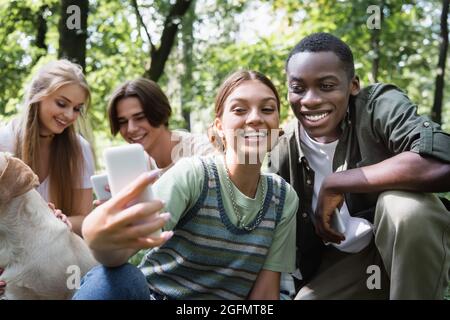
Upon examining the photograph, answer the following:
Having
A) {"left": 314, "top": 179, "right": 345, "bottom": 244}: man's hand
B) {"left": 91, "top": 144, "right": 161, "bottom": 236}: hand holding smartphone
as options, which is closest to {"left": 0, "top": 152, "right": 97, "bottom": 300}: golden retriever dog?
{"left": 91, "top": 144, "right": 161, "bottom": 236}: hand holding smartphone

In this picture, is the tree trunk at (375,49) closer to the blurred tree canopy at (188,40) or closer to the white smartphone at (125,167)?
the blurred tree canopy at (188,40)

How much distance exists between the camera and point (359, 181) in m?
2.63

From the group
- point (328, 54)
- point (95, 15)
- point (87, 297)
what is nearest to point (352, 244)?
point (328, 54)

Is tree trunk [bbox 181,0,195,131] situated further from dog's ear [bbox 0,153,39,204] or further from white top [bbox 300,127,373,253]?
dog's ear [bbox 0,153,39,204]

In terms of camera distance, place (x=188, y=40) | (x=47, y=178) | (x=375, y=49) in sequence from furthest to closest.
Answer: (x=188, y=40) → (x=375, y=49) → (x=47, y=178)

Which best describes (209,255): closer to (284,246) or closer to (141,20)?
(284,246)

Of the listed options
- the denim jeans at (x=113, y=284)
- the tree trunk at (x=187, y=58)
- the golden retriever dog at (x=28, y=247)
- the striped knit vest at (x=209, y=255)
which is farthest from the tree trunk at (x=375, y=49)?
the denim jeans at (x=113, y=284)

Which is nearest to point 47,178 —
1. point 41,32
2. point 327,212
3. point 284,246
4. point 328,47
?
point 284,246

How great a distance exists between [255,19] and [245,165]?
12.7 m

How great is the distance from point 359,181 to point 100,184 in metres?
1.43

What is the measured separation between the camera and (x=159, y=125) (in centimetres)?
439

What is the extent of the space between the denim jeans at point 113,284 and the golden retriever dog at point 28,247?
0.61 meters

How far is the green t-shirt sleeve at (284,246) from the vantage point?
8.45 ft

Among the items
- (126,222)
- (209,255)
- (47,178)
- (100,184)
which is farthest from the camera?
(47,178)
